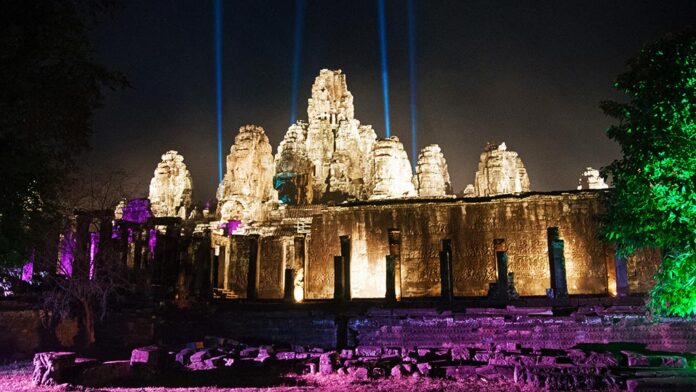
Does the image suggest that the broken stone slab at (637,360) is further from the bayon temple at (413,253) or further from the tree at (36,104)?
the tree at (36,104)

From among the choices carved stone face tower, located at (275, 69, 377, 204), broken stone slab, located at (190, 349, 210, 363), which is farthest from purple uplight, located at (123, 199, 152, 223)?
broken stone slab, located at (190, 349, 210, 363)

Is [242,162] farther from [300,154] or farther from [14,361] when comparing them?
[14,361]

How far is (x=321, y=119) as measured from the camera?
2411 inches

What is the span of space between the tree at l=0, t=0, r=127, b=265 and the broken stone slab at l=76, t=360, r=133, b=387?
3172mm

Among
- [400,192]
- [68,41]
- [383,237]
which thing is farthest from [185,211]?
[68,41]

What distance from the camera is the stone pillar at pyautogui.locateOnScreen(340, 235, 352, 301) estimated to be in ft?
76.7

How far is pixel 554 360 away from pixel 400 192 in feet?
112

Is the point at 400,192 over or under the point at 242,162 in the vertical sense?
under

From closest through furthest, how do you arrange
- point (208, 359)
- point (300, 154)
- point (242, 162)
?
point (208, 359)
point (242, 162)
point (300, 154)

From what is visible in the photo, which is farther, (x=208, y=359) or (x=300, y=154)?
(x=300, y=154)

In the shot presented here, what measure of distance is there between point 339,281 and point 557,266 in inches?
380

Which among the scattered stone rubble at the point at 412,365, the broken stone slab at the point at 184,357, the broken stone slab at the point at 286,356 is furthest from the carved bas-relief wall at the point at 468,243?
the broken stone slab at the point at 184,357

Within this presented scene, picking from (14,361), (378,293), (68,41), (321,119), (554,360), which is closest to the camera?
(68,41)

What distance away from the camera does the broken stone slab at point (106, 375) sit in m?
12.0
